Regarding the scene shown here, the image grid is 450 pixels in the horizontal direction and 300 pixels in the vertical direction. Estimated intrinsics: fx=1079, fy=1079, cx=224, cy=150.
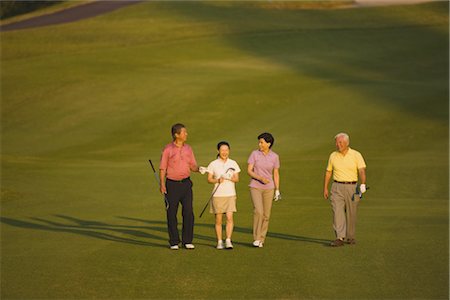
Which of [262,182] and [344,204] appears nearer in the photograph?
[262,182]

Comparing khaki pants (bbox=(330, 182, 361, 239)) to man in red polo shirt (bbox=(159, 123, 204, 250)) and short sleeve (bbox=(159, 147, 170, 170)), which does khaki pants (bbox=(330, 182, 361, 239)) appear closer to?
man in red polo shirt (bbox=(159, 123, 204, 250))

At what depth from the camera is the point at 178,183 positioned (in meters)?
19.1

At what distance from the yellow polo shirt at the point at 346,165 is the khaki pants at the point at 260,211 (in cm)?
124

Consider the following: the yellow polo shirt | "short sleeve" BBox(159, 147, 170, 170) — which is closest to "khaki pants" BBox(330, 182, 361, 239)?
the yellow polo shirt

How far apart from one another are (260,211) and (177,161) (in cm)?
175

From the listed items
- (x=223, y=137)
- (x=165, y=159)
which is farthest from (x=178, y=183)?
(x=223, y=137)

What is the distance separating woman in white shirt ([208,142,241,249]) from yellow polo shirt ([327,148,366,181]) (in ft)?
5.99

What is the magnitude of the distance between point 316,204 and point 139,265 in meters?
9.56

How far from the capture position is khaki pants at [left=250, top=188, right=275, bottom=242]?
19.1 metres

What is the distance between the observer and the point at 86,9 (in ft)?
284

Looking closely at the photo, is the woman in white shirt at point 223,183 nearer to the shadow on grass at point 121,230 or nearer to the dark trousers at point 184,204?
the dark trousers at point 184,204

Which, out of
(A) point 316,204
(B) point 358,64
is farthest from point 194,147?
(B) point 358,64

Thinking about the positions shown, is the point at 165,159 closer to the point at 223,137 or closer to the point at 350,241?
the point at 350,241

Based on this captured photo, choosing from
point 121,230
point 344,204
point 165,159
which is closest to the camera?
point 165,159
